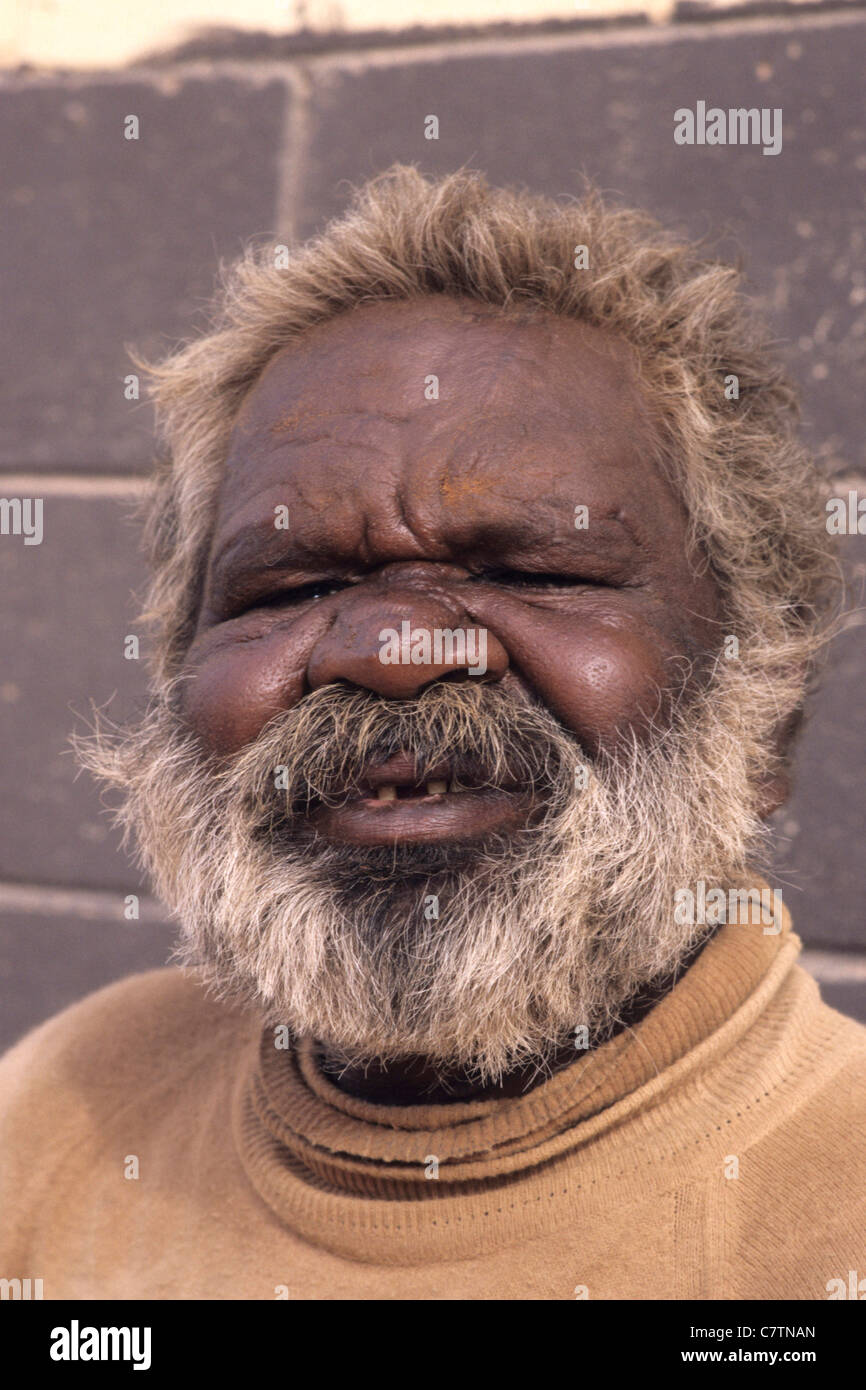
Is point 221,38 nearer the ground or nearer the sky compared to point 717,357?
nearer the sky

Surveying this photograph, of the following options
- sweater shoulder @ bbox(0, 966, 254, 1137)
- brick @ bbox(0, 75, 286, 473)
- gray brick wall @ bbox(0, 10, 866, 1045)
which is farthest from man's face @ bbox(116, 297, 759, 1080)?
brick @ bbox(0, 75, 286, 473)

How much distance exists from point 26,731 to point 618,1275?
2.07m

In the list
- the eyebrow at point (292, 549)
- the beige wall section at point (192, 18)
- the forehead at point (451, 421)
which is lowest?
the eyebrow at point (292, 549)

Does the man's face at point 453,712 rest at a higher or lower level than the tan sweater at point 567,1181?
higher

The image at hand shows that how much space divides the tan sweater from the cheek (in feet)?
1.11

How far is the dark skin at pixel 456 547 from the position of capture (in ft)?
Answer: 4.74

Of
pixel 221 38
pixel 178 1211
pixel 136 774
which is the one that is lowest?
pixel 178 1211

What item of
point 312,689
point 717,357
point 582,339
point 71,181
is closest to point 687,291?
point 717,357

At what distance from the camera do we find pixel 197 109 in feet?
8.85

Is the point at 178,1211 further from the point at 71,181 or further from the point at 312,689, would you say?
the point at 71,181

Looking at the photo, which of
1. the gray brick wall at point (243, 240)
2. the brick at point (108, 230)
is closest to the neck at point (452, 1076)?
the gray brick wall at point (243, 240)

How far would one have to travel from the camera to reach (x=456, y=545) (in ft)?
4.96

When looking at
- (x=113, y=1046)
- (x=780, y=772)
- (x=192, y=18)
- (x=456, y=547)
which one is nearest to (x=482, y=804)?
(x=456, y=547)

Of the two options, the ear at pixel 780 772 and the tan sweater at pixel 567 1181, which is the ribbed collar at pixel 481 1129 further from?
the ear at pixel 780 772
